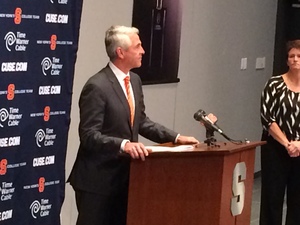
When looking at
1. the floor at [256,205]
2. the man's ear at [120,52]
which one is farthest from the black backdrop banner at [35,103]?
the floor at [256,205]

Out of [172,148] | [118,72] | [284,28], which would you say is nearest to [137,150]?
[172,148]

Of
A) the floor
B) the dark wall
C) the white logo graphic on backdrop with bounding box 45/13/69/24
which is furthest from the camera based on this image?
the dark wall

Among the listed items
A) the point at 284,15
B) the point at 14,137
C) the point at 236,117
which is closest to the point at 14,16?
the point at 14,137

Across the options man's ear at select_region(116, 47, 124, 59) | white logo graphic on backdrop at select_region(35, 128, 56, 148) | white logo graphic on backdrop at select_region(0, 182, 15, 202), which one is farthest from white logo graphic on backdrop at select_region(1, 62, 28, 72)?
white logo graphic on backdrop at select_region(0, 182, 15, 202)

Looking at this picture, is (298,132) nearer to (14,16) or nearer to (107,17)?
(107,17)

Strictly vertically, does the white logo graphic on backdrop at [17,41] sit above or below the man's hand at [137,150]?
above

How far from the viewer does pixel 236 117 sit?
8.83 meters

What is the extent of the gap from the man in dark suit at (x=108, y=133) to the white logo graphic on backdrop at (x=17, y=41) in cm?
44

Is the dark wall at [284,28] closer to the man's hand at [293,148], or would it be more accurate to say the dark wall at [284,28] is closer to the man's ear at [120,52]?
the man's hand at [293,148]

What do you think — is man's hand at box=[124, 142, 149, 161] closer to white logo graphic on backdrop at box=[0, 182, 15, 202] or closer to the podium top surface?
the podium top surface

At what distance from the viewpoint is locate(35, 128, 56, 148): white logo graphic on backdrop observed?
4.77 meters

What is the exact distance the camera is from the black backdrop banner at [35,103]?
14.8ft

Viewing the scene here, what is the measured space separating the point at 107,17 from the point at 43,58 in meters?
1.58

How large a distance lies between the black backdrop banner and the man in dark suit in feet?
1.18
